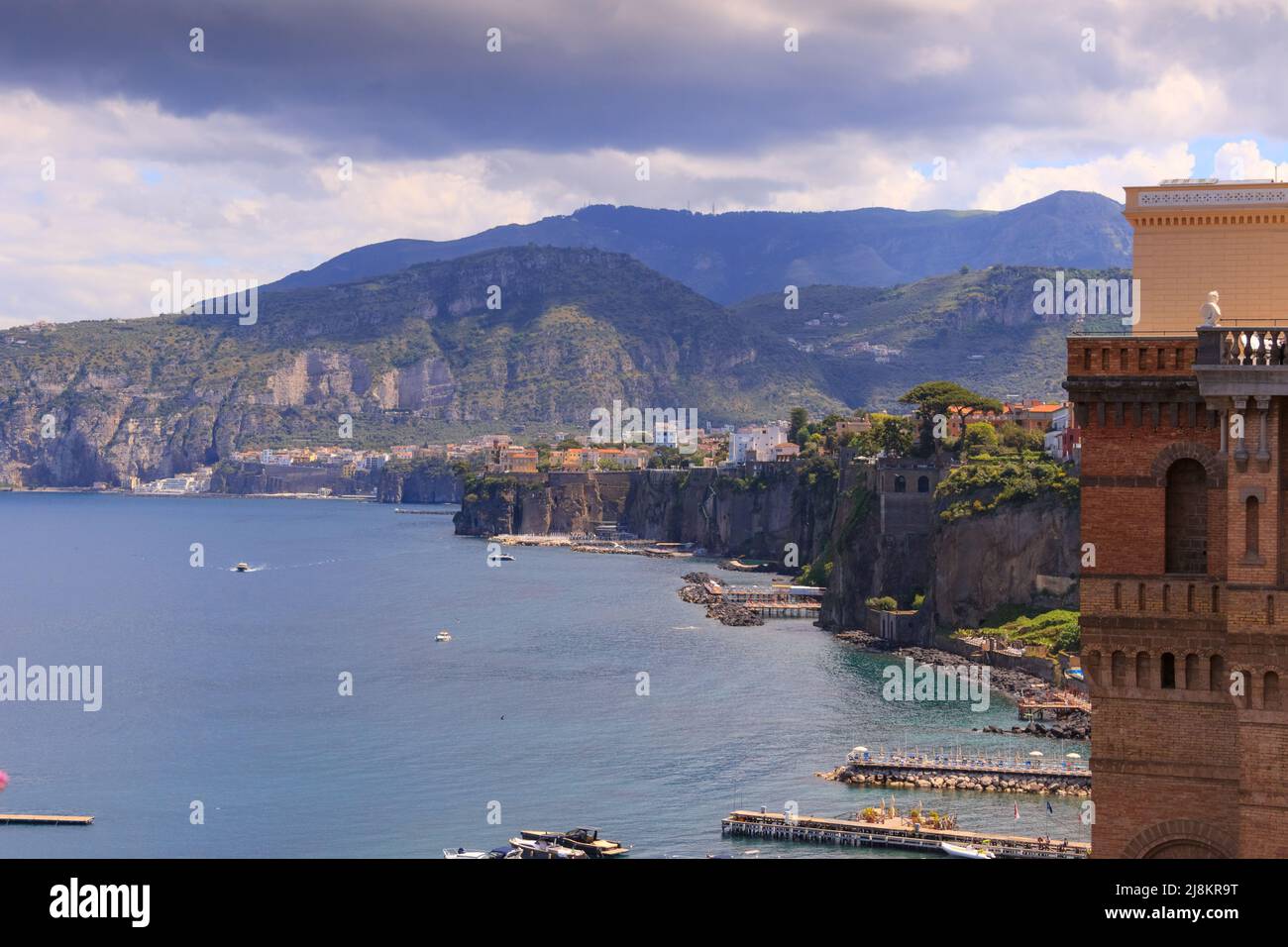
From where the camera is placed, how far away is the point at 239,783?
81625 mm

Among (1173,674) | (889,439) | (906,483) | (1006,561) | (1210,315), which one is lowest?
(1006,561)

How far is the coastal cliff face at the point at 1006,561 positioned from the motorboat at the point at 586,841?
44.1 m

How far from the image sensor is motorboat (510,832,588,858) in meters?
62.0

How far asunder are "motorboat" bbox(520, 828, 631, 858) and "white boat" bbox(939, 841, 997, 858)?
10739 mm

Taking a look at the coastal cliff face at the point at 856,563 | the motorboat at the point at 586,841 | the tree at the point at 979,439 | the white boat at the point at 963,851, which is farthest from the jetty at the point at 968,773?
the tree at the point at 979,439

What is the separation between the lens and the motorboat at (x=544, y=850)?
204 ft

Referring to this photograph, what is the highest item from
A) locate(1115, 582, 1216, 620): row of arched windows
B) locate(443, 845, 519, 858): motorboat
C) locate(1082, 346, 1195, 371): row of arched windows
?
locate(1082, 346, 1195, 371): row of arched windows

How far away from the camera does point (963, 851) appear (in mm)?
61750

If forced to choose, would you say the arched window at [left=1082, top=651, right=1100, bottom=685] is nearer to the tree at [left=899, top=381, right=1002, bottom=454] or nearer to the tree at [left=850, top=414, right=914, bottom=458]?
the tree at [left=850, top=414, right=914, bottom=458]

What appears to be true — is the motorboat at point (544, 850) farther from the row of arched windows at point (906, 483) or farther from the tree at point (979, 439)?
the tree at point (979, 439)

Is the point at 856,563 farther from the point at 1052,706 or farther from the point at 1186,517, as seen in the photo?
the point at 1186,517

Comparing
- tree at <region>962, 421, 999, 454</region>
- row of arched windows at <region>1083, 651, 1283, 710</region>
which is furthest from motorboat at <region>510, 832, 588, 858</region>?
tree at <region>962, 421, 999, 454</region>

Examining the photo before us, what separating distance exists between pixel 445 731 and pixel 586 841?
29.5 meters

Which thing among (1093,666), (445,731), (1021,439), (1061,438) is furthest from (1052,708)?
(1093,666)
